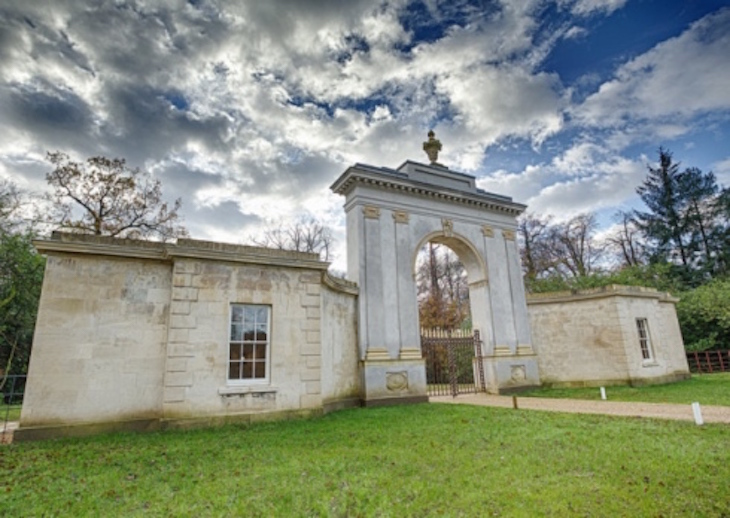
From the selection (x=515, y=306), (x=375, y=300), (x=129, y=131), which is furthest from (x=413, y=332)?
(x=129, y=131)

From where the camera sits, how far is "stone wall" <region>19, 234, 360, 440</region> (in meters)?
Answer: 7.38

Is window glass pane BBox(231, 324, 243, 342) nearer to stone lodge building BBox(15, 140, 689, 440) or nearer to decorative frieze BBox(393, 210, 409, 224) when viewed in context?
stone lodge building BBox(15, 140, 689, 440)

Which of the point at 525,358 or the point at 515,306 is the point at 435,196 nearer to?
the point at 515,306

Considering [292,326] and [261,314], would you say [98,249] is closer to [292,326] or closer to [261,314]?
[261,314]

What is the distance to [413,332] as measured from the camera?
12.8 meters

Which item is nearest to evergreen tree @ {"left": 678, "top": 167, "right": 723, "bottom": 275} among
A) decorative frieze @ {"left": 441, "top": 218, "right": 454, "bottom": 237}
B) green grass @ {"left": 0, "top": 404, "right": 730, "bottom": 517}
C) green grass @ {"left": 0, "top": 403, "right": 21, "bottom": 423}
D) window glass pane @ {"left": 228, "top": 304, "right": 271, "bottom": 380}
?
decorative frieze @ {"left": 441, "top": 218, "right": 454, "bottom": 237}

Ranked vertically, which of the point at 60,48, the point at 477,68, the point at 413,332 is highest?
the point at 477,68

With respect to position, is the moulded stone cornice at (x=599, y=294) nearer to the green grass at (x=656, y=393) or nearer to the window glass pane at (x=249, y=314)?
the green grass at (x=656, y=393)

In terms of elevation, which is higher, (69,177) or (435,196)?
(69,177)

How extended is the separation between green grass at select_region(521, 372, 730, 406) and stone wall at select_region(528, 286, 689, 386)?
0.72 metres

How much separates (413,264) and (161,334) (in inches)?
327

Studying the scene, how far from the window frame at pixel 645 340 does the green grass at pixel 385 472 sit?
915 centimetres

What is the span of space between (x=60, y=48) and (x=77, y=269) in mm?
5980

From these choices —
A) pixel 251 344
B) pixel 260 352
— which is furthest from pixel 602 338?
pixel 251 344
